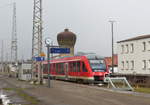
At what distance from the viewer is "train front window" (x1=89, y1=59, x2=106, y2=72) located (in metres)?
33.1

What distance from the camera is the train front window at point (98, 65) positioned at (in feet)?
109

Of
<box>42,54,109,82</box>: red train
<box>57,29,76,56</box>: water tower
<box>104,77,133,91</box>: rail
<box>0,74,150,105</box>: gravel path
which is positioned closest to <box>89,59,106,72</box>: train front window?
<box>42,54,109,82</box>: red train

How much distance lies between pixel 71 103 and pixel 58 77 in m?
29.2

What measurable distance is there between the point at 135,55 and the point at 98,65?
27.0m

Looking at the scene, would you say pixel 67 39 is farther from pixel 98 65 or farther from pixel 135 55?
pixel 98 65

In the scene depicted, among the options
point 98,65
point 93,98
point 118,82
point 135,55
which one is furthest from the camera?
point 135,55

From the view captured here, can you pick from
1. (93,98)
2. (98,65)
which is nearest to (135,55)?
(98,65)

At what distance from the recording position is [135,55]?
5953 cm

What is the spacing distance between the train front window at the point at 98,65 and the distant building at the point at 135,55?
20.0m

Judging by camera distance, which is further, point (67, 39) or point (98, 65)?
point (67, 39)

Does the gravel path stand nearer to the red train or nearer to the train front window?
the red train

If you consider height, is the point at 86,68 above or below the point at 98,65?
below

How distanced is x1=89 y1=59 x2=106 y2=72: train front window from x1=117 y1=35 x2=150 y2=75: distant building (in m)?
20.0

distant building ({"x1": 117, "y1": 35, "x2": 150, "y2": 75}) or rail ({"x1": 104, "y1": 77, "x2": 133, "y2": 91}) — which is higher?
distant building ({"x1": 117, "y1": 35, "x2": 150, "y2": 75})
